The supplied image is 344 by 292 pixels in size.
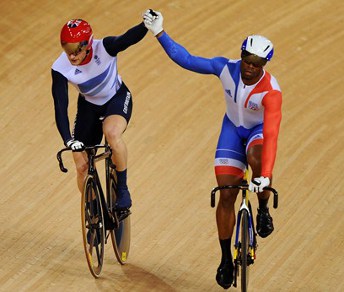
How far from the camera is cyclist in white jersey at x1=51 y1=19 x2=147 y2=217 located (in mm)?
6363

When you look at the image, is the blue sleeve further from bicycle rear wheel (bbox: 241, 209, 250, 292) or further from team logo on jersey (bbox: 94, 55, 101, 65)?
bicycle rear wheel (bbox: 241, 209, 250, 292)

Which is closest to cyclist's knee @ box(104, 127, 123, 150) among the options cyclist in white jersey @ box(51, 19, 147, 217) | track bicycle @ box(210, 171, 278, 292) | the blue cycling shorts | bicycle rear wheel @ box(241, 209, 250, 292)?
cyclist in white jersey @ box(51, 19, 147, 217)

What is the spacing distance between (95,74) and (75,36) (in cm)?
38

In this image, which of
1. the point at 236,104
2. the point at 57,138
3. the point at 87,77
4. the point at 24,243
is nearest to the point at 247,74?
the point at 236,104

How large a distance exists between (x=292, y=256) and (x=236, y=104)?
4.69 feet

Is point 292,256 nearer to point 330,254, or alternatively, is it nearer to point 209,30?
point 330,254

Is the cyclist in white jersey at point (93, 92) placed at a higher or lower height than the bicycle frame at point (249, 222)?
higher

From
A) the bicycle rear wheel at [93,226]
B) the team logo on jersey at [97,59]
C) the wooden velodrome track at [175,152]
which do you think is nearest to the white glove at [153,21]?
the team logo on jersey at [97,59]

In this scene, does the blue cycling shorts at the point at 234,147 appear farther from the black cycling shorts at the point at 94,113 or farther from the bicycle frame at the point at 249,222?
the black cycling shorts at the point at 94,113

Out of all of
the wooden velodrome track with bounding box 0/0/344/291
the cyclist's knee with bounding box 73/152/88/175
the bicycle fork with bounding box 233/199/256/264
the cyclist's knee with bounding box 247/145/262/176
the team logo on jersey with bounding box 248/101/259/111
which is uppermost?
the team logo on jersey with bounding box 248/101/259/111

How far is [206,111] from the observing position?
8.64 meters

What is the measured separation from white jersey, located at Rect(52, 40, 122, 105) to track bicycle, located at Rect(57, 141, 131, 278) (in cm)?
34

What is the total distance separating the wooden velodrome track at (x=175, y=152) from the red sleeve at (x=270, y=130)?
4.09ft

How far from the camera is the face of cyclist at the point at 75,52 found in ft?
20.8
